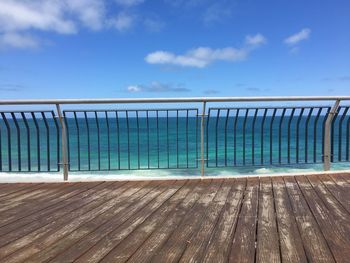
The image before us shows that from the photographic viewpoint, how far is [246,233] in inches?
104

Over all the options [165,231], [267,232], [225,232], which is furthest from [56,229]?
[267,232]

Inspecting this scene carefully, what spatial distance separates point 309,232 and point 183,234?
954mm

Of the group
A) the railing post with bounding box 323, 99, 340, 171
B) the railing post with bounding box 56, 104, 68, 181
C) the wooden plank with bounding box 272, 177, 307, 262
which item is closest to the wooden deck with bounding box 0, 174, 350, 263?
the wooden plank with bounding box 272, 177, 307, 262

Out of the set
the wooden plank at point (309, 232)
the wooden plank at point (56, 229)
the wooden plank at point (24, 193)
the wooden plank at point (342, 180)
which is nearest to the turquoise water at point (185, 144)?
the wooden plank at point (342, 180)

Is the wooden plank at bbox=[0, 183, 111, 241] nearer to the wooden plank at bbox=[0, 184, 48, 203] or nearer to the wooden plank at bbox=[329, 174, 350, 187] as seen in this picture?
the wooden plank at bbox=[0, 184, 48, 203]

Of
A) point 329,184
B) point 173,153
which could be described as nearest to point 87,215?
point 329,184

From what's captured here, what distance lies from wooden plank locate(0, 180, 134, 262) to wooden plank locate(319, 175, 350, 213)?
2.29m

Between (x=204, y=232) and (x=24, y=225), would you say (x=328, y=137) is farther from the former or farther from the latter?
(x=24, y=225)

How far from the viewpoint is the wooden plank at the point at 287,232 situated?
87.6 inches

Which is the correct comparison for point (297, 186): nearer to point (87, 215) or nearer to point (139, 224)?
point (139, 224)

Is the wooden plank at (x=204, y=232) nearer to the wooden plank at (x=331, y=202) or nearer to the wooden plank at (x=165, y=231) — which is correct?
the wooden plank at (x=165, y=231)

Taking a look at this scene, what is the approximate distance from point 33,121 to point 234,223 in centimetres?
335

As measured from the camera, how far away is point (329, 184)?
14.0 feet

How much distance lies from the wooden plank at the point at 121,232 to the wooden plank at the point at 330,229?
1449mm
